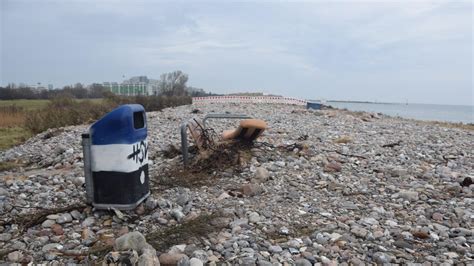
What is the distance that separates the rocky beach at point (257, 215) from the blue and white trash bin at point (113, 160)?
157mm

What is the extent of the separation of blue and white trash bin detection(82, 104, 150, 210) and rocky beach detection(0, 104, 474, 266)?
0.16 meters

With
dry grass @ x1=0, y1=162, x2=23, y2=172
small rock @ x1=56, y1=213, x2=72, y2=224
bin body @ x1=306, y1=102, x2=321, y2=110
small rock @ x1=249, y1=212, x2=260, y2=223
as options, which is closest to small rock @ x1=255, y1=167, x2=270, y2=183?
small rock @ x1=249, y1=212, x2=260, y2=223

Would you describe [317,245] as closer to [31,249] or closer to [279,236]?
[279,236]

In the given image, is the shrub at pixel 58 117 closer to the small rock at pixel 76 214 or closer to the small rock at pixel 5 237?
the small rock at pixel 76 214

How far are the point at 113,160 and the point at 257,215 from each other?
153cm

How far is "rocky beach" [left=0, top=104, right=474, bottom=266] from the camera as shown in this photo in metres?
3.00

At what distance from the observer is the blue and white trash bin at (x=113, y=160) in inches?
141

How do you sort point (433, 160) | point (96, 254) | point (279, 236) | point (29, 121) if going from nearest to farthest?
point (96, 254) → point (279, 236) → point (433, 160) → point (29, 121)

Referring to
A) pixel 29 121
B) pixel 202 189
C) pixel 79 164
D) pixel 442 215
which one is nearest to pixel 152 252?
pixel 202 189

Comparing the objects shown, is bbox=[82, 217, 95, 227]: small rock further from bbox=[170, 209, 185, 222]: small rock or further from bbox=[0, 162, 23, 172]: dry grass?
bbox=[0, 162, 23, 172]: dry grass

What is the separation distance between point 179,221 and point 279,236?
988 millimetres

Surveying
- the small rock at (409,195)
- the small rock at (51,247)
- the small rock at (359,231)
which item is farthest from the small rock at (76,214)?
the small rock at (409,195)

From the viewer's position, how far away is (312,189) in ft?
16.1

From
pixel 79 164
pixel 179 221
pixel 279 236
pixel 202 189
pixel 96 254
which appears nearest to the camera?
pixel 96 254
